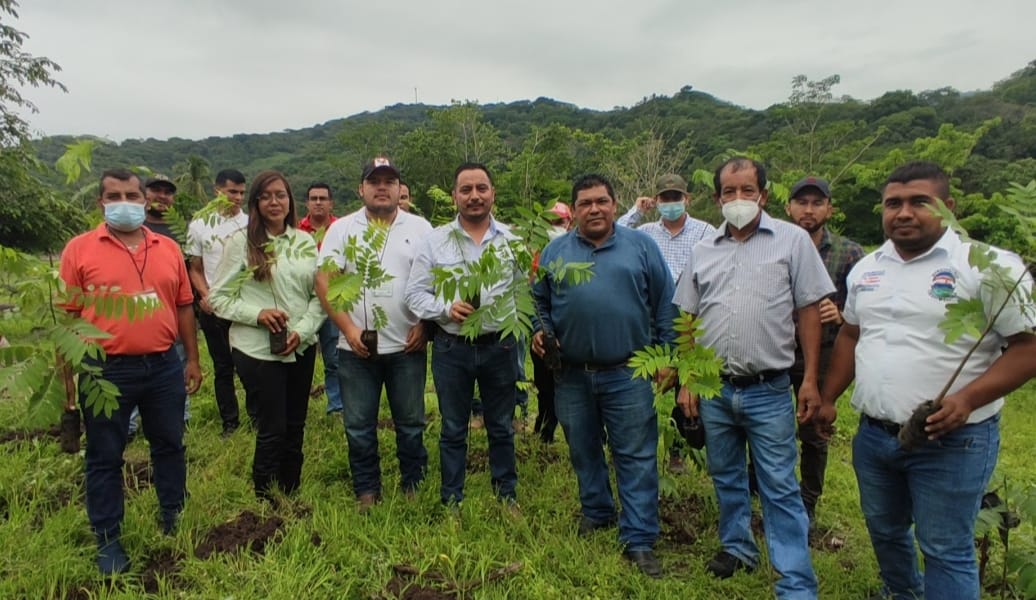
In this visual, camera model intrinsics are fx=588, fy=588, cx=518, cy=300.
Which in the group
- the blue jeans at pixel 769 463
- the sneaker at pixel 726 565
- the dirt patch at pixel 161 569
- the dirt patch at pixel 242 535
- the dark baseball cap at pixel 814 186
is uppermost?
the dark baseball cap at pixel 814 186

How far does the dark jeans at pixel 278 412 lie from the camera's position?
145 inches

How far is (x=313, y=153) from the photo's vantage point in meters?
85.8

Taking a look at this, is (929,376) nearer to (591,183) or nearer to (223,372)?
Result: (591,183)

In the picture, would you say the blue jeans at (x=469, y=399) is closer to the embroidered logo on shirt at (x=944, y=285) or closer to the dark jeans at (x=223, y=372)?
the embroidered logo on shirt at (x=944, y=285)

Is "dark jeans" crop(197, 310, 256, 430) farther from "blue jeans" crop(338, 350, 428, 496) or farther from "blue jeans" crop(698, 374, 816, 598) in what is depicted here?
"blue jeans" crop(698, 374, 816, 598)

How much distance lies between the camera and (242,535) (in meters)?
3.46

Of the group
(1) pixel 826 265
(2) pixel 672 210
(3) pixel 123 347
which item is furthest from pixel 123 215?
(1) pixel 826 265

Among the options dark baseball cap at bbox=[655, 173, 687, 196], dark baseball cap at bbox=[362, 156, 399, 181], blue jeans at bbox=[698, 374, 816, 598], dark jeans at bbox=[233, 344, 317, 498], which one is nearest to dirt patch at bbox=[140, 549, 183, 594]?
dark jeans at bbox=[233, 344, 317, 498]

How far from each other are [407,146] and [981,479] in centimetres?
4980

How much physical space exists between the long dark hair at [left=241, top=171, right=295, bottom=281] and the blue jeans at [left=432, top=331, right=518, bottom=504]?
46.6 inches

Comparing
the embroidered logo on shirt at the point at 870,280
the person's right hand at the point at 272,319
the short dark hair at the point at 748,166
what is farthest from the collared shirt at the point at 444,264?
the embroidered logo on shirt at the point at 870,280

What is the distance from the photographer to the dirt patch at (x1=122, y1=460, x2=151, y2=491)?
4105mm

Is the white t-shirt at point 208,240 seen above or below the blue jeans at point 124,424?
above

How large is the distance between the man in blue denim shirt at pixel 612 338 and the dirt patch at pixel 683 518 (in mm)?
402
